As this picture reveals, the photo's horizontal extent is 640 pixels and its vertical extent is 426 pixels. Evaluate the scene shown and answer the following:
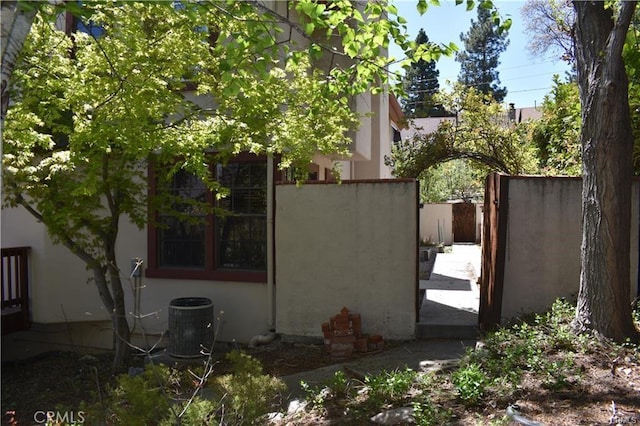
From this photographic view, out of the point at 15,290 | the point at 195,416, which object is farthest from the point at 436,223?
the point at 195,416

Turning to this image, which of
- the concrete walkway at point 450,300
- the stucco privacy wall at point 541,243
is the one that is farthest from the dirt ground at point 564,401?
the stucco privacy wall at point 541,243

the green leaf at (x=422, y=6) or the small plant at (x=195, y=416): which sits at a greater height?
the green leaf at (x=422, y=6)

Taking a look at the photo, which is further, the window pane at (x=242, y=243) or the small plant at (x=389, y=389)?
the window pane at (x=242, y=243)

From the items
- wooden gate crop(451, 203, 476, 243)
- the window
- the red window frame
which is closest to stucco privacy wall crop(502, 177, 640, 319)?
the red window frame

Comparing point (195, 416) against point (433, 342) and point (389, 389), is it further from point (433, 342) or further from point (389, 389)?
point (433, 342)

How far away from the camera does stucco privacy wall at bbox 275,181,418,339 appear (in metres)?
7.09

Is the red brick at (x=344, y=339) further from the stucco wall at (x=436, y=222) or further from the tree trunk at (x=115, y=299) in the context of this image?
the stucco wall at (x=436, y=222)

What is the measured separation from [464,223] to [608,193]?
18.5m

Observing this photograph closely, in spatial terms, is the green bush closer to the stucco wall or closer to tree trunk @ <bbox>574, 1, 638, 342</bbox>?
tree trunk @ <bbox>574, 1, 638, 342</bbox>

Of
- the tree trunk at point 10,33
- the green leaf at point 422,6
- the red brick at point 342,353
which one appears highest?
the green leaf at point 422,6

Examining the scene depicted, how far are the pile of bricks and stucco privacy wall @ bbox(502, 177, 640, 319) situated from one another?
1.80m

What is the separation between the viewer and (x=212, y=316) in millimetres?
7535

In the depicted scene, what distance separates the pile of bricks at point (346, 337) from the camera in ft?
22.4

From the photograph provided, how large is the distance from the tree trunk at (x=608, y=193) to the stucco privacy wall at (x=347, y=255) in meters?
2.58
